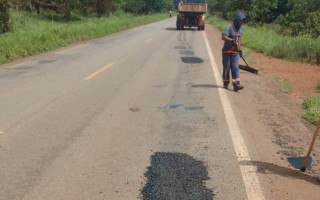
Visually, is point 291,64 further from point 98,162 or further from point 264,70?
point 98,162

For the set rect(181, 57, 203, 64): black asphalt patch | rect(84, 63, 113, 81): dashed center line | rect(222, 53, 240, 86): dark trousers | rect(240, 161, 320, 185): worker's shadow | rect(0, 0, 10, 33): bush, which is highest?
rect(0, 0, 10, 33): bush

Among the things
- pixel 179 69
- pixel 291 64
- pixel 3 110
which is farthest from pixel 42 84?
pixel 291 64

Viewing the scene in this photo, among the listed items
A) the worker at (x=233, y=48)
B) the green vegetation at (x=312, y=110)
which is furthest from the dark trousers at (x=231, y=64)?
the green vegetation at (x=312, y=110)

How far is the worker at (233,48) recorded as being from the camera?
Result: 8.16m

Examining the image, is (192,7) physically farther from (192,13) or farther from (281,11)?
(281,11)

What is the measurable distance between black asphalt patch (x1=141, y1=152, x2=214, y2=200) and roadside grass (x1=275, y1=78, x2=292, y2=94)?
5.00m

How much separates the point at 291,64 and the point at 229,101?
21.6 feet

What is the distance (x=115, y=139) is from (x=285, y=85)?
221 inches

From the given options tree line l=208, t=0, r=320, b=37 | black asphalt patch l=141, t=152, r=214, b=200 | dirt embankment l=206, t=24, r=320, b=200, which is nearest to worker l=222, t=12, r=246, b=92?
dirt embankment l=206, t=24, r=320, b=200

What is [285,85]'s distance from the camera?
920 centimetres

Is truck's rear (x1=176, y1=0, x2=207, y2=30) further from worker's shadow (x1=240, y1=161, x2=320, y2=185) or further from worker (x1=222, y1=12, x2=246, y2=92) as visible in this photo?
worker's shadow (x1=240, y1=161, x2=320, y2=185)

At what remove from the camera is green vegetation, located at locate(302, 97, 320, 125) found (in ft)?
20.6

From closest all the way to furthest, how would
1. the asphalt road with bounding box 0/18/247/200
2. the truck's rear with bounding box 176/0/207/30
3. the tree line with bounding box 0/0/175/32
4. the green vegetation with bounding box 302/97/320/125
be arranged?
the asphalt road with bounding box 0/18/247/200
the green vegetation with bounding box 302/97/320/125
the tree line with bounding box 0/0/175/32
the truck's rear with bounding box 176/0/207/30

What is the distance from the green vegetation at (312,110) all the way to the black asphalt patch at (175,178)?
283 cm
